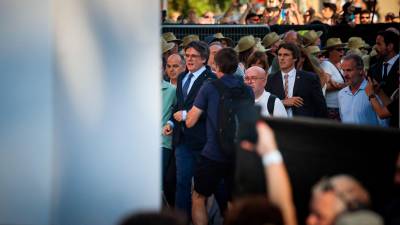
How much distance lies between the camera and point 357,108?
11.2m

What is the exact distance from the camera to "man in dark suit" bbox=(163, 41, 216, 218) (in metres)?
10.2

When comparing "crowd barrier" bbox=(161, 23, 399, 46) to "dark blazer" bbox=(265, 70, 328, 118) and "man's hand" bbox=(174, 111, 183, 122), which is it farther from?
"man's hand" bbox=(174, 111, 183, 122)

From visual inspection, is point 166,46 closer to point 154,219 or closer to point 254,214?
point 254,214

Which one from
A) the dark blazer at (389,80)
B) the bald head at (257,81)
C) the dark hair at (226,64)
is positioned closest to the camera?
the dark hair at (226,64)

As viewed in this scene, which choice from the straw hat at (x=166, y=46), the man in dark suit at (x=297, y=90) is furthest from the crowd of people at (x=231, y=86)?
the straw hat at (x=166, y=46)

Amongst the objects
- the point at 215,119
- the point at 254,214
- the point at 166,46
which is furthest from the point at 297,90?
the point at 254,214

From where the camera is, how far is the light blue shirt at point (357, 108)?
1105 centimetres

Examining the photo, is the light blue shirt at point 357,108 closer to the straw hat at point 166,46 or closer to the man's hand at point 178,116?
the man's hand at point 178,116

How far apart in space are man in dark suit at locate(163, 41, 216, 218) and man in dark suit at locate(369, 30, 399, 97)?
2.03 m

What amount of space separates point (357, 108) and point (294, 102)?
719 mm

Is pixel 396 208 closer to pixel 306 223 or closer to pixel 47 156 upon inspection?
pixel 306 223

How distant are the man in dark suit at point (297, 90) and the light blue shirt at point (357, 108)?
32cm

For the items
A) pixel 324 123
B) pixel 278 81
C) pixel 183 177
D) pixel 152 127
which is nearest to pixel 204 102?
pixel 183 177

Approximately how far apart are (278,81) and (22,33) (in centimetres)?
544
